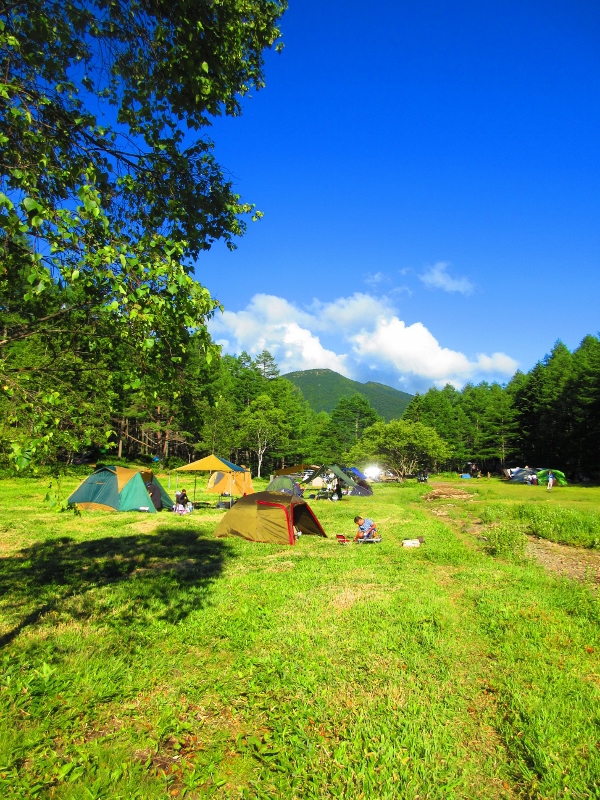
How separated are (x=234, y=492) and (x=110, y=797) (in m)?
27.3

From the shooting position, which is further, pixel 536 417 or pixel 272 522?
pixel 536 417

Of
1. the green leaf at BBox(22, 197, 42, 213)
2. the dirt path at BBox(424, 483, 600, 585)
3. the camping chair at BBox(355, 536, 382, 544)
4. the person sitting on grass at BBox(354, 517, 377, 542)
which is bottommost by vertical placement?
the dirt path at BBox(424, 483, 600, 585)

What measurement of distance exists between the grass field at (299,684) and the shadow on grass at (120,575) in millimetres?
65

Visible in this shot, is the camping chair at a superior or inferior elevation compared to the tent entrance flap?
inferior

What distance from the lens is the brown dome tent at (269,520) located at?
13.6m

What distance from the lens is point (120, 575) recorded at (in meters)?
9.76

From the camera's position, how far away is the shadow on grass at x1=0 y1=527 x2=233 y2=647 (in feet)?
23.8

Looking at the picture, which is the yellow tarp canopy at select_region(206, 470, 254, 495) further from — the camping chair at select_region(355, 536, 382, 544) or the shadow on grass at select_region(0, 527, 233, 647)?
the camping chair at select_region(355, 536, 382, 544)

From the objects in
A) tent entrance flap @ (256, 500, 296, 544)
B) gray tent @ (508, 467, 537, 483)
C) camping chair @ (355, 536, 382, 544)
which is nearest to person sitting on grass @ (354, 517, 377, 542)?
camping chair @ (355, 536, 382, 544)

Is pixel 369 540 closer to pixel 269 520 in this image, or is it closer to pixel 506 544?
pixel 269 520

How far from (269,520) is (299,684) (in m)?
8.81

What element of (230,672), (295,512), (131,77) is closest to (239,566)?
(295,512)

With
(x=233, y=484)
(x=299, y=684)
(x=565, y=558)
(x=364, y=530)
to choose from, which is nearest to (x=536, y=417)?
(x=233, y=484)

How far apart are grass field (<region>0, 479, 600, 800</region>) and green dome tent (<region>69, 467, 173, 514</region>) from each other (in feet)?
33.8
